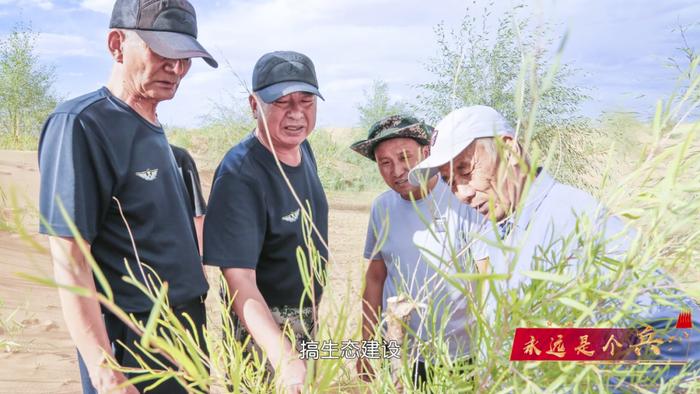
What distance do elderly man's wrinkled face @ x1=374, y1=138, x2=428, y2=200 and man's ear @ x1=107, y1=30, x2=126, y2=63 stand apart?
1070 mm

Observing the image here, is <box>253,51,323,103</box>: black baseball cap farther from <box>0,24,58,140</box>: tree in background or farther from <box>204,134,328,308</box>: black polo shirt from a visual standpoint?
<box>0,24,58,140</box>: tree in background

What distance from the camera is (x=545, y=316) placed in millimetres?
547

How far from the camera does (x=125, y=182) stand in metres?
1.40

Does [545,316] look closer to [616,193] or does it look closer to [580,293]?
[580,293]

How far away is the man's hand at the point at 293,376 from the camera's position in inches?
29.5

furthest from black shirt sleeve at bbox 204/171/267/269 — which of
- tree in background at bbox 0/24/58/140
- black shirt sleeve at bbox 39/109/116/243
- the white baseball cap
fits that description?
tree in background at bbox 0/24/58/140

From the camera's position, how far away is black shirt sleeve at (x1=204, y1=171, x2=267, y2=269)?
1.50 metres

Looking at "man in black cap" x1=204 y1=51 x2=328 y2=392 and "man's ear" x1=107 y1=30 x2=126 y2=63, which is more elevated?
"man's ear" x1=107 y1=30 x2=126 y2=63

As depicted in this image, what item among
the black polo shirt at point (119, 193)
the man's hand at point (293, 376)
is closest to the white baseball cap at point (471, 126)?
the man's hand at point (293, 376)

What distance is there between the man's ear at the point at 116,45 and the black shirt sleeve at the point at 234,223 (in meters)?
0.45

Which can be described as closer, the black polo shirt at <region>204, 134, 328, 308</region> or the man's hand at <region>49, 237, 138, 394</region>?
the man's hand at <region>49, 237, 138, 394</region>

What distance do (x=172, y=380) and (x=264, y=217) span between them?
558 millimetres

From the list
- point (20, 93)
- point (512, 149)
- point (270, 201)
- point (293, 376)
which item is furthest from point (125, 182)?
point (20, 93)

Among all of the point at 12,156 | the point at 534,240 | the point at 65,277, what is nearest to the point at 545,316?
the point at 534,240
